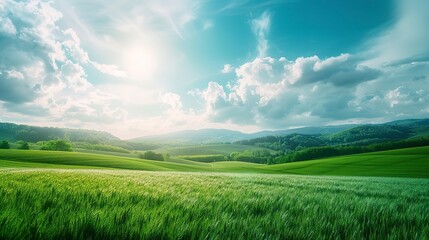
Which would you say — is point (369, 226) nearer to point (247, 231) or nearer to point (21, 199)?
point (247, 231)

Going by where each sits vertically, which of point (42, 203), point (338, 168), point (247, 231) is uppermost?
point (42, 203)

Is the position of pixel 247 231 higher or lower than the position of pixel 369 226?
higher

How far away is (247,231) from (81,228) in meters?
1.80

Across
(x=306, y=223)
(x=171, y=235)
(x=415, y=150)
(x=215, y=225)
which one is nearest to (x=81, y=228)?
(x=171, y=235)

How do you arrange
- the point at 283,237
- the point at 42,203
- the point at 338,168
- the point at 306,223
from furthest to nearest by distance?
A: the point at 338,168 < the point at 42,203 < the point at 306,223 < the point at 283,237

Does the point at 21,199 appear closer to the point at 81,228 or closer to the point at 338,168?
the point at 81,228

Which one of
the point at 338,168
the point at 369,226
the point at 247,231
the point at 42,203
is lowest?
the point at 338,168

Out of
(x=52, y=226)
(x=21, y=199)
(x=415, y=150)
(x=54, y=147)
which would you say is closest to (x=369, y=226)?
(x=52, y=226)

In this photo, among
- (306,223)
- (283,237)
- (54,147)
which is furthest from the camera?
(54,147)

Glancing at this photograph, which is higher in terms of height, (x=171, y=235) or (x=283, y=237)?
(x=171, y=235)

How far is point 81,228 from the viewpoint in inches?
96.6

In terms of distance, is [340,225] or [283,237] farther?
[340,225]

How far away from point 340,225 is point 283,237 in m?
1.16

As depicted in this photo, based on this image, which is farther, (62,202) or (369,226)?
(62,202)
